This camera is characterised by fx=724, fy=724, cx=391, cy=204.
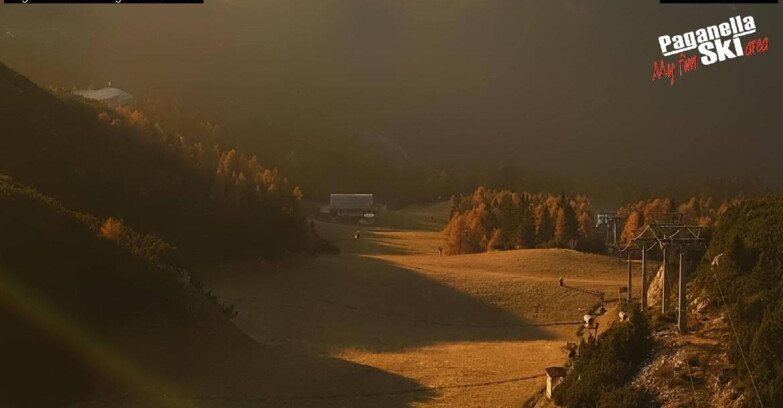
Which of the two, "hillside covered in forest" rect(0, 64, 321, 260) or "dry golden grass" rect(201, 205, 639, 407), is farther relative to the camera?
"hillside covered in forest" rect(0, 64, 321, 260)

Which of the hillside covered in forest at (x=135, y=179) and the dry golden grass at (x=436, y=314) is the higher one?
the hillside covered in forest at (x=135, y=179)

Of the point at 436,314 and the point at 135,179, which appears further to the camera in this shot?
the point at 135,179

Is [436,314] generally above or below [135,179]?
below

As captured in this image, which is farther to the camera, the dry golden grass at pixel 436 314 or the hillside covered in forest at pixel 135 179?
the hillside covered in forest at pixel 135 179

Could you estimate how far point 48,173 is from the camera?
34.3m

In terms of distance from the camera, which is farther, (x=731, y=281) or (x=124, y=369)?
(x=124, y=369)

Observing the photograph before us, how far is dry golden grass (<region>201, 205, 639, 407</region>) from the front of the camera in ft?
70.3

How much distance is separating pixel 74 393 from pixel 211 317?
599cm

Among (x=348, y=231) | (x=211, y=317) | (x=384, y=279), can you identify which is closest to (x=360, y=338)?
(x=211, y=317)

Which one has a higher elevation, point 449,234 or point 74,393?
point 449,234

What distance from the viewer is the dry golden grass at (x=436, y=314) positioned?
2142 centimetres

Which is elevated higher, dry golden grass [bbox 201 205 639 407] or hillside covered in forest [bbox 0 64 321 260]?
hillside covered in forest [bbox 0 64 321 260]

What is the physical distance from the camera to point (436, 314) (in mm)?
33844

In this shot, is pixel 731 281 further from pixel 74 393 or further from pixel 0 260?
pixel 0 260
